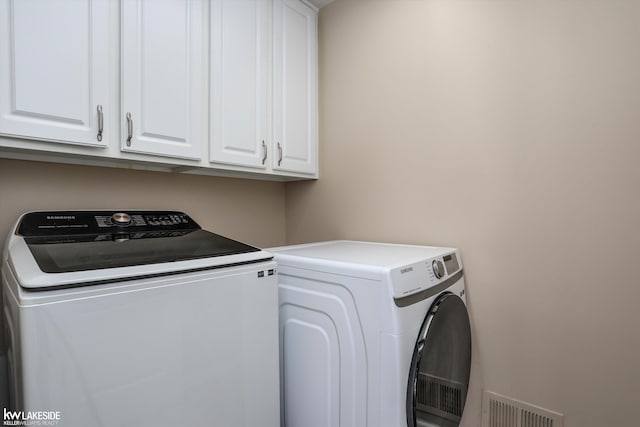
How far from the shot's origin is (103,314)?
2.86 ft

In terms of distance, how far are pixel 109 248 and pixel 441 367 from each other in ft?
4.22

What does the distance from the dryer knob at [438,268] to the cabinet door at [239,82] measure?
1.02 meters

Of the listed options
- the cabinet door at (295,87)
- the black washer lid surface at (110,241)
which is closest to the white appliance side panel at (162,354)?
the black washer lid surface at (110,241)

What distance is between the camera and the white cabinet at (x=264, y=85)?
1.63m

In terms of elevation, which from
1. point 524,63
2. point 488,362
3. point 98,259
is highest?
point 524,63

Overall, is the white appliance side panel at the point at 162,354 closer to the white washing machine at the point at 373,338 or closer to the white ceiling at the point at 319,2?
the white washing machine at the point at 373,338

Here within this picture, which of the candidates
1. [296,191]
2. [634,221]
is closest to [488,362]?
[634,221]

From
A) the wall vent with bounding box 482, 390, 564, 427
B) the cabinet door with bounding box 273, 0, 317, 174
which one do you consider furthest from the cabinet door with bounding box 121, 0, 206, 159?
the wall vent with bounding box 482, 390, 564, 427

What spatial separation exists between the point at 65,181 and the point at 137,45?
668 millimetres

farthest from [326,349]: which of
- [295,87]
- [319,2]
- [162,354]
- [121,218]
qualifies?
[319,2]

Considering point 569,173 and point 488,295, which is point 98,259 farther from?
point 569,173

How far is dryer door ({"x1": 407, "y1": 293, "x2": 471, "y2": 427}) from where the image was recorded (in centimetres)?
112

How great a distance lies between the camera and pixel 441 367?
1.31 meters

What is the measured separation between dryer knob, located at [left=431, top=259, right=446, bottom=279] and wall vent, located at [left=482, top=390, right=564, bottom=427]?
0.65 meters
